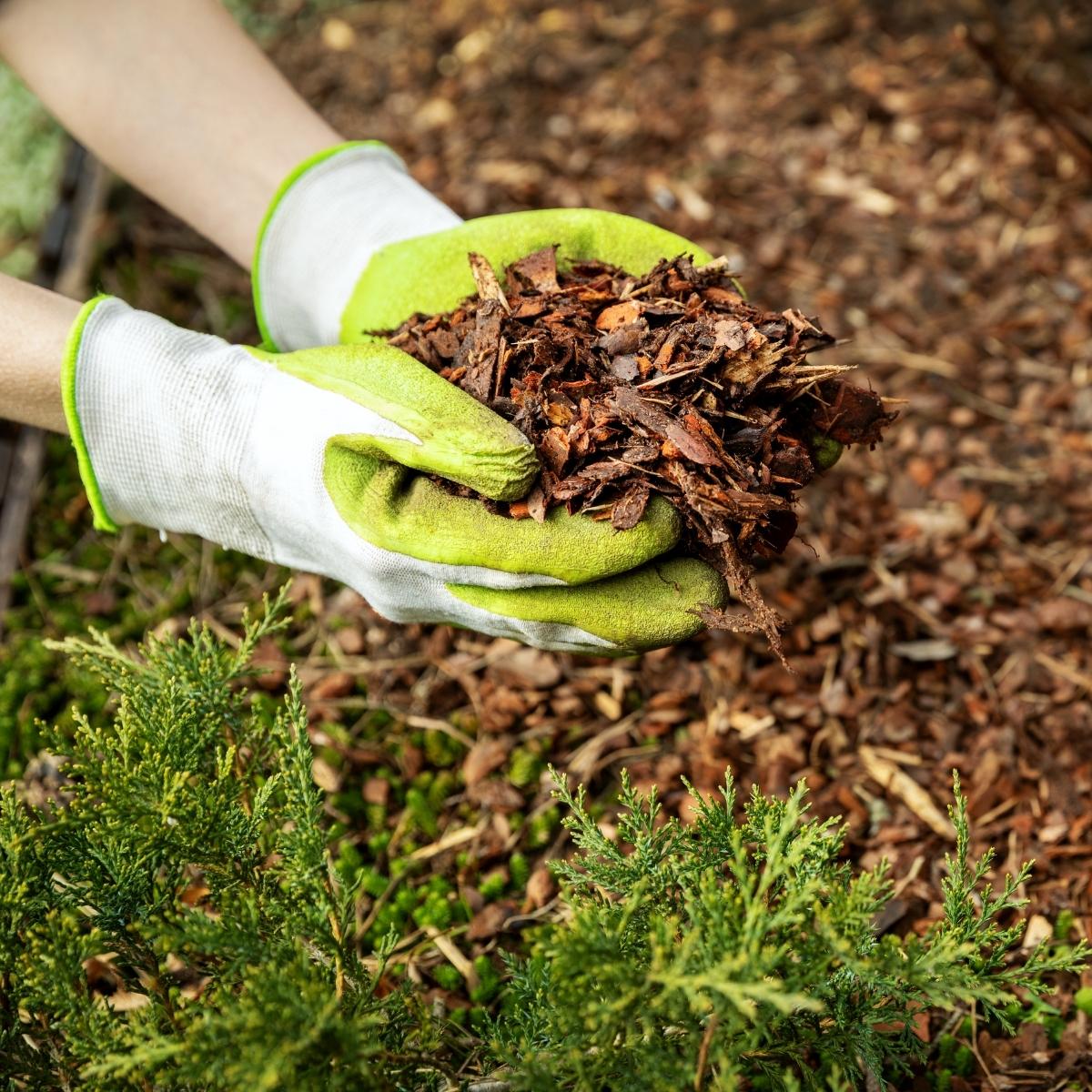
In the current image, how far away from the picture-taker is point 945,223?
4133 mm

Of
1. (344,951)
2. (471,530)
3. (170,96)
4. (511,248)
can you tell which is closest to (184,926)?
(344,951)

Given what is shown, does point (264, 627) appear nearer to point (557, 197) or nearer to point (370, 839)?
point (370, 839)

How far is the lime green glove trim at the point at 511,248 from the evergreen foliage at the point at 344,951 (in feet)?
3.13

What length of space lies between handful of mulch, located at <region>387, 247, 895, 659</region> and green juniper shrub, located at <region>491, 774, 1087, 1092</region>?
0.47 metres

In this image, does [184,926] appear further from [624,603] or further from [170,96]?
[170,96]

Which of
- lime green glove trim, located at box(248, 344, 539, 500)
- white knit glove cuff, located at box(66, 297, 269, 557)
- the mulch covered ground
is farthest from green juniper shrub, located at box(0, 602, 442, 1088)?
the mulch covered ground

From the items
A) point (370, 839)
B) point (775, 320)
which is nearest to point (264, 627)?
point (370, 839)

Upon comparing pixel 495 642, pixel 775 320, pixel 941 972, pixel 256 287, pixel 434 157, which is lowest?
pixel 495 642

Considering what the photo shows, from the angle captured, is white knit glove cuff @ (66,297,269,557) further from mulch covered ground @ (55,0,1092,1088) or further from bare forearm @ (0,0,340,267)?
mulch covered ground @ (55,0,1092,1088)

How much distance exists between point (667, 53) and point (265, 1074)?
4.96 m

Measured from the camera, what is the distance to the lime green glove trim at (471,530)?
186 cm

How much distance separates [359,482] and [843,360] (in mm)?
2440

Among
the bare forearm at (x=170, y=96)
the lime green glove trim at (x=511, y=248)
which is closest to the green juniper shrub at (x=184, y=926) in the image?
the lime green glove trim at (x=511, y=248)

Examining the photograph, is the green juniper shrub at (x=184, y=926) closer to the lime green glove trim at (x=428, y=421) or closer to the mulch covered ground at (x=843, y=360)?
the lime green glove trim at (x=428, y=421)
